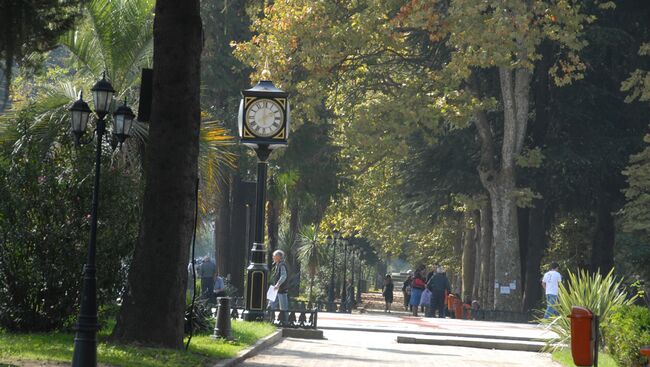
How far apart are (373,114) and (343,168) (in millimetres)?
7126

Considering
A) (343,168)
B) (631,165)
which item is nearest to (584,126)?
(631,165)

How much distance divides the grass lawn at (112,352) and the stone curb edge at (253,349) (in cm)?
12

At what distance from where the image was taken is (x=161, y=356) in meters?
15.8

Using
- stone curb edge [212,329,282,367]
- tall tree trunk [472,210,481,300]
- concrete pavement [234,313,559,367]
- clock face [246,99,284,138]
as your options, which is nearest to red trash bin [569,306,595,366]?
stone curb edge [212,329,282,367]

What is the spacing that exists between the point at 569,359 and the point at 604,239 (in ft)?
84.5

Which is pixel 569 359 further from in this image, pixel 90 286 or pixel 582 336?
pixel 90 286

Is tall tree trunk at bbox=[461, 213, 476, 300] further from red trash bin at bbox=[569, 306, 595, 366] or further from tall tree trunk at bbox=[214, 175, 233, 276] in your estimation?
red trash bin at bbox=[569, 306, 595, 366]

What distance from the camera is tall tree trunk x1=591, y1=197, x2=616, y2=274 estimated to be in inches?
1791

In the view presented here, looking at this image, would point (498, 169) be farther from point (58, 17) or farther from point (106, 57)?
point (58, 17)

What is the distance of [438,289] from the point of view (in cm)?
4694

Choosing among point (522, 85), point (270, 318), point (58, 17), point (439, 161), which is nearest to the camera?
point (58, 17)

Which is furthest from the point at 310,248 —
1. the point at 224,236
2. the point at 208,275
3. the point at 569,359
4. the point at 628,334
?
the point at 628,334

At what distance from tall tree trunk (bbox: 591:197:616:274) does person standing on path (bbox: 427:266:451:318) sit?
5346 mm

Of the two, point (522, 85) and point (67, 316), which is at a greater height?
point (522, 85)
